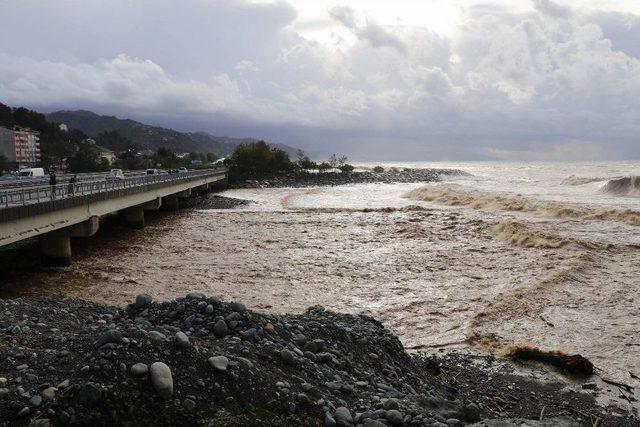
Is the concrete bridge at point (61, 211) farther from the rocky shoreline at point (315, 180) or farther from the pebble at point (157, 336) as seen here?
the rocky shoreline at point (315, 180)

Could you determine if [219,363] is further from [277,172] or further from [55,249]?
[277,172]

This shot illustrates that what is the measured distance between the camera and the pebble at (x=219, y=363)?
6.60m

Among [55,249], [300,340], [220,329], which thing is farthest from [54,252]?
[300,340]

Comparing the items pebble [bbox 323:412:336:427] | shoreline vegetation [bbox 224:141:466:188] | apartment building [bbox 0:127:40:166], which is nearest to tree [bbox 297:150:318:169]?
shoreline vegetation [bbox 224:141:466:188]

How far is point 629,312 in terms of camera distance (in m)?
14.9

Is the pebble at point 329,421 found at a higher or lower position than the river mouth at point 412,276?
higher

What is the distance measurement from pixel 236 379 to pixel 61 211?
18.7 m

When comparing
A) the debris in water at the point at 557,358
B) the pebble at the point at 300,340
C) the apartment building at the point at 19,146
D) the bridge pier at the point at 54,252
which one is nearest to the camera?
the pebble at the point at 300,340

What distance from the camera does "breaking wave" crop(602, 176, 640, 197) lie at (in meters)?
63.6

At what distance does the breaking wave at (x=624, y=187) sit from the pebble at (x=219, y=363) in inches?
2644

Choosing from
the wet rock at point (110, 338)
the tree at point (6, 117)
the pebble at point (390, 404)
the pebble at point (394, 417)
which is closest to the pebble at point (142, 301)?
the wet rock at point (110, 338)

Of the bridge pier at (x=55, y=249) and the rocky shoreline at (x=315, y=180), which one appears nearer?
the bridge pier at (x=55, y=249)

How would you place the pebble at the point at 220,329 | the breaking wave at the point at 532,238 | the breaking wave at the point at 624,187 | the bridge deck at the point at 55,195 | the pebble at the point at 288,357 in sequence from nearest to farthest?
the pebble at the point at 288,357 < the pebble at the point at 220,329 < the bridge deck at the point at 55,195 < the breaking wave at the point at 532,238 < the breaking wave at the point at 624,187

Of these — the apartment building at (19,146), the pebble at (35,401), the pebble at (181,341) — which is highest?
the apartment building at (19,146)
